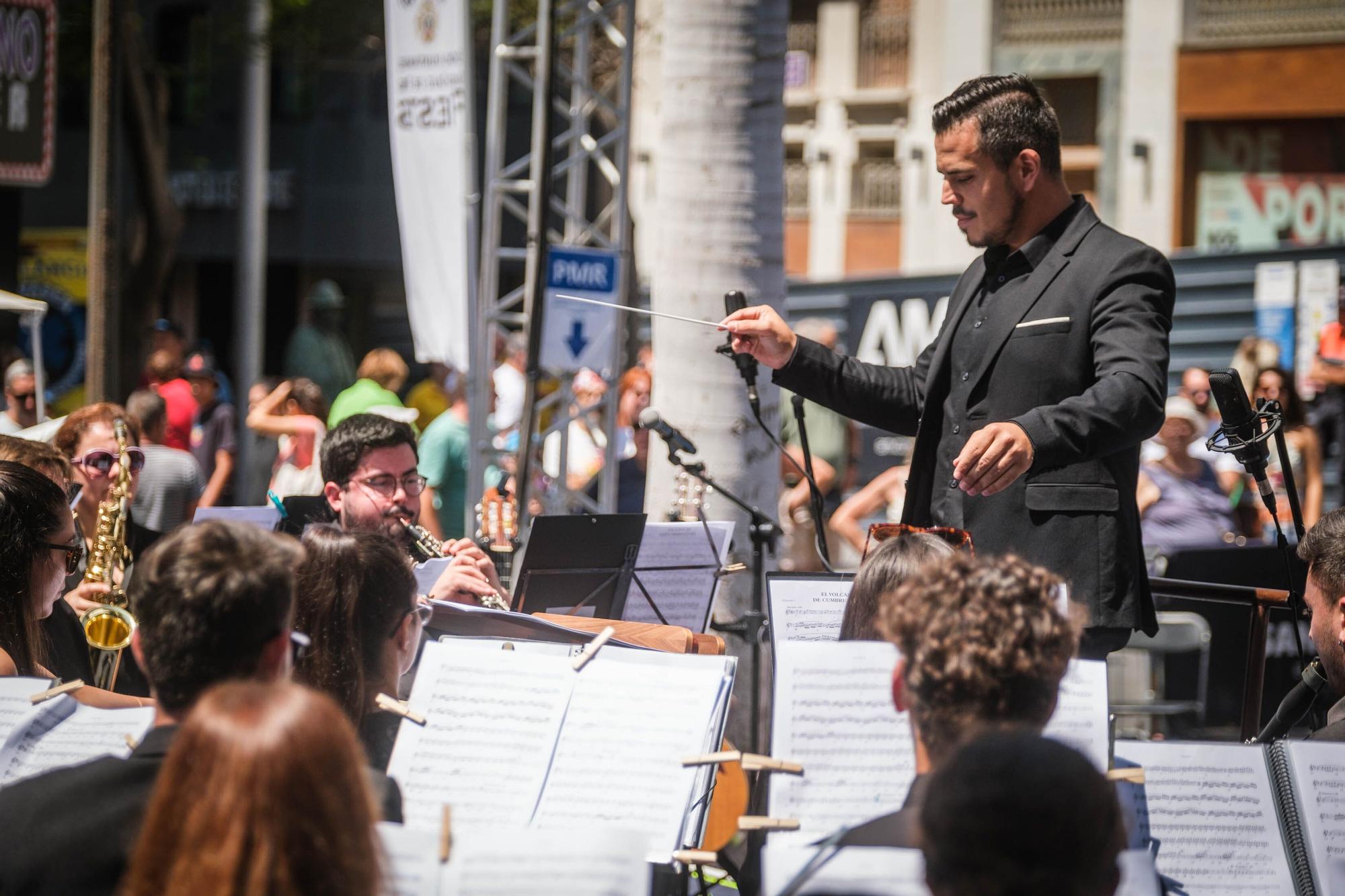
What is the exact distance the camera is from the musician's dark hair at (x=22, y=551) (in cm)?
327

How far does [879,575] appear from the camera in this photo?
2.94 metres

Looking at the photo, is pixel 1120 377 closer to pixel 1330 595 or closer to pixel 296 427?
pixel 1330 595

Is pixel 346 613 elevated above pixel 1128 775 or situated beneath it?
elevated above

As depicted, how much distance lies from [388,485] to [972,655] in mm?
2805

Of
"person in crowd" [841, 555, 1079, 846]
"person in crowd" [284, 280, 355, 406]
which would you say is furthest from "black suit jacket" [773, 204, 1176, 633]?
"person in crowd" [284, 280, 355, 406]

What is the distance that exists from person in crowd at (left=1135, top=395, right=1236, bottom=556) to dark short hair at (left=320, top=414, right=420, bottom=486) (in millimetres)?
4444

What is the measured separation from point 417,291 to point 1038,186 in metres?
5.36

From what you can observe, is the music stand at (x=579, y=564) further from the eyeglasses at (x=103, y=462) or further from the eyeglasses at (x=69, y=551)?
the eyeglasses at (x=103, y=462)

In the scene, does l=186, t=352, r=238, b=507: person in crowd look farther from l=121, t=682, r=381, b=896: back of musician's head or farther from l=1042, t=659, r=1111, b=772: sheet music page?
l=121, t=682, r=381, b=896: back of musician's head

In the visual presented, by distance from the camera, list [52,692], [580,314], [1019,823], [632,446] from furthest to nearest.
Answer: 1. [632,446]
2. [580,314]
3. [52,692]
4. [1019,823]

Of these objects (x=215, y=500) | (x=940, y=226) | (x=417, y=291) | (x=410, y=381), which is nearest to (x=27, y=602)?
(x=417, y=291)

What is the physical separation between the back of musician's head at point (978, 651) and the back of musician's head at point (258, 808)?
2.70 ft

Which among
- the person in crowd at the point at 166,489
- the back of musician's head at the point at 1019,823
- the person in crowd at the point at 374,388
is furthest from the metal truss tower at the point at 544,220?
the back of musician's head at the point at 1019,823

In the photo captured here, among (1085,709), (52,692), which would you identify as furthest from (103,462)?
(1085,709)
